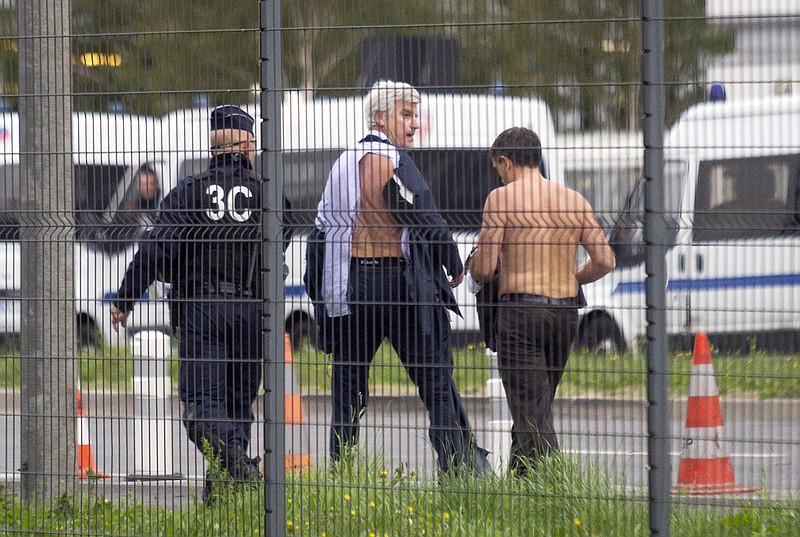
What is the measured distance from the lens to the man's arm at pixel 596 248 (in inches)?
160

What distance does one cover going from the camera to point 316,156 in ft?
14.3

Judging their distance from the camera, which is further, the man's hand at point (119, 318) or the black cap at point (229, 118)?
the man's hand at point (119, 318)

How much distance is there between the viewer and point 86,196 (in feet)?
15.4

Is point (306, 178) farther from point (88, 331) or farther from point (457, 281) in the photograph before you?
point (88, 331)

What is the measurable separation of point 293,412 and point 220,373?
1.35 feet

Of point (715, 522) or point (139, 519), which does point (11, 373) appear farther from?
point (715, 522)

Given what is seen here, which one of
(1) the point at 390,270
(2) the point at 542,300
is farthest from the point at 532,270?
(1) the point at 390,270

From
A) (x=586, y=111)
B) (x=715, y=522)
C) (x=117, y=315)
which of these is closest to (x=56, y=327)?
(x=117, y=315)

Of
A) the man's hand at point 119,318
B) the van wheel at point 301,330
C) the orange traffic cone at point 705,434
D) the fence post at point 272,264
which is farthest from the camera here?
the man's hand at point 119,318

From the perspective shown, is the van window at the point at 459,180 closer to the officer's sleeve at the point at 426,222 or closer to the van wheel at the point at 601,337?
the officer's sleeve at the point at 426,222

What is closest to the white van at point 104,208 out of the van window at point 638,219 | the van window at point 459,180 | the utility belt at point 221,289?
the utility belt at point 221,289

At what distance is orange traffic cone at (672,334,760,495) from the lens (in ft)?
13.2

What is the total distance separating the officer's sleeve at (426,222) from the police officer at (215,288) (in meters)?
0.61

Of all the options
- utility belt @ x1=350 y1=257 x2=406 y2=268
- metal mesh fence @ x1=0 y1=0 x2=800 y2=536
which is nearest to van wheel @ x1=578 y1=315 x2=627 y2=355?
metal mesh fence @ x1=0 y1=0 x2=800 y2=536
